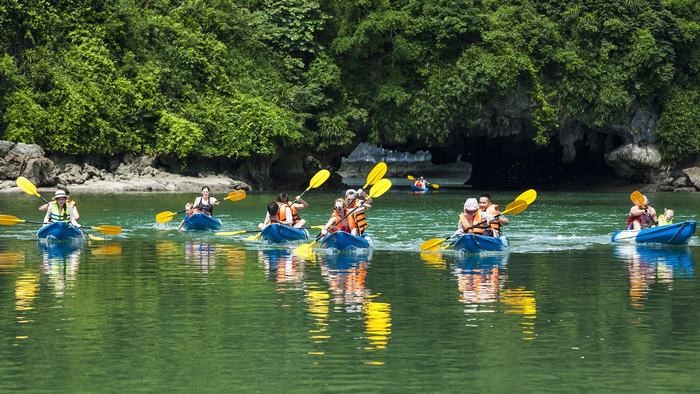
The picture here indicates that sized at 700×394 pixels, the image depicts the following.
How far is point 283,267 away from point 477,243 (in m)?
3.62

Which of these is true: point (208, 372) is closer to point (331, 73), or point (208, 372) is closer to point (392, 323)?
point (392, 323)

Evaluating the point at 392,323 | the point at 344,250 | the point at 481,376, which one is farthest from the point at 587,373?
the point at 344,250

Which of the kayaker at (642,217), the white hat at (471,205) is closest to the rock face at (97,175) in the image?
the kayaker at (642,217)

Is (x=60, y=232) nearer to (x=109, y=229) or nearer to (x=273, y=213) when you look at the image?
(x=109, y=229)

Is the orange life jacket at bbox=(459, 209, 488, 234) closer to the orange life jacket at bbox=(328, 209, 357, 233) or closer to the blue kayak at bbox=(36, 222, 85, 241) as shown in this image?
the orange life jacket at bbox=(328, 209, 357, 233)

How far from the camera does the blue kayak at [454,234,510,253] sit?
21.2 m

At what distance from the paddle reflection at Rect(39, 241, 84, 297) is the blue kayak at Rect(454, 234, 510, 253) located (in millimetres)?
6344

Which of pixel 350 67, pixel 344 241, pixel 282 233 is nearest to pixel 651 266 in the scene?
pixel 344 241

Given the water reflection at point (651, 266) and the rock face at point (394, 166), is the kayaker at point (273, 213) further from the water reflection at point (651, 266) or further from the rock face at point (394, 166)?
the rock face at point (394, 166)

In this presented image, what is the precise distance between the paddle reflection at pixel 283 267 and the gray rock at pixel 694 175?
1157 inches

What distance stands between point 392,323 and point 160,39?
36.2 metres

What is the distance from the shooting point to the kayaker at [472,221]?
70.1 feet

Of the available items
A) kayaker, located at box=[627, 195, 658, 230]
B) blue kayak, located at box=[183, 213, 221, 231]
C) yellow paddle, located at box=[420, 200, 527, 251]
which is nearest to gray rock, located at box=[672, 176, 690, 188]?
kayaker, located at box=[627, 195, 658, 230]

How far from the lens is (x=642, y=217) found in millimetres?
24859
